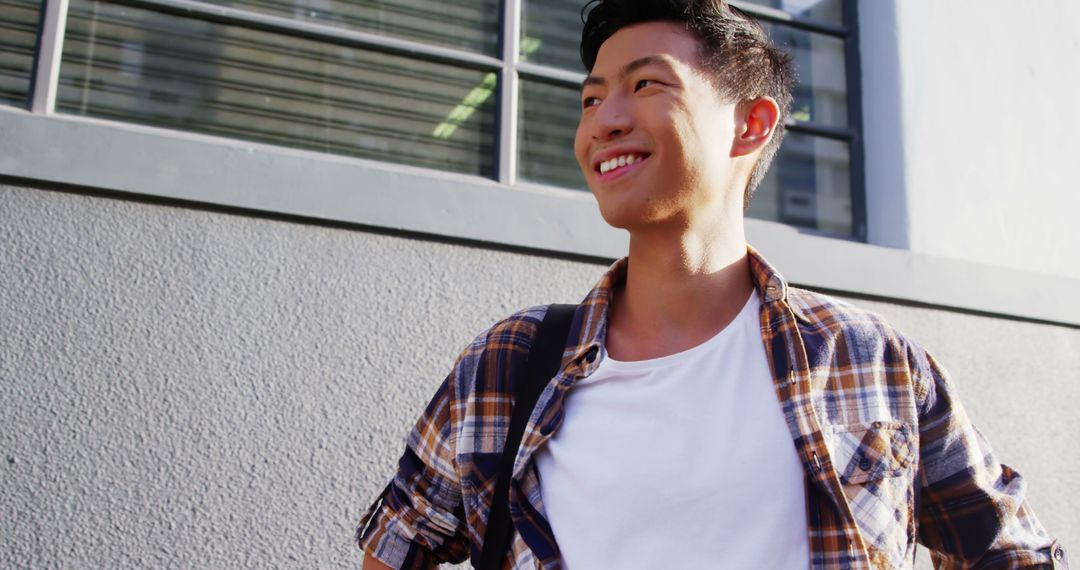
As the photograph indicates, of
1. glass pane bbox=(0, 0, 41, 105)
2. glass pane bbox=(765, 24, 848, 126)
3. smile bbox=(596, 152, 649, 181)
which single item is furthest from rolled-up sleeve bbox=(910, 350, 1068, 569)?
glass pane bbox=(0, 0, 41, 105)

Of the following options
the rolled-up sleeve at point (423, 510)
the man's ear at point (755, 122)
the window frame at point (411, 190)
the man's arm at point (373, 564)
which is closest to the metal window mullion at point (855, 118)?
the window frame at point (411, 190)

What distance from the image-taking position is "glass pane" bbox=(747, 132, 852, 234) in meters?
4.01

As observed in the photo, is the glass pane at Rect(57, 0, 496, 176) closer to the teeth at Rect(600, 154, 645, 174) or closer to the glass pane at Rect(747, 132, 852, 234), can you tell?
the glass pane at Rect(747, 132, 852, 234)

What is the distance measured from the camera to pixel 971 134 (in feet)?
13.1

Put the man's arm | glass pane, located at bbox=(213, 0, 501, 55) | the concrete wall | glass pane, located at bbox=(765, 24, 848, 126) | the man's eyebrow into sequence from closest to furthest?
the man's arm
the man's eyebrow
glass pane, located at bbox=(213, 0, 501, 55)
the concrete wall
glass pane, located at bbox=(765, 24, 848, 126)

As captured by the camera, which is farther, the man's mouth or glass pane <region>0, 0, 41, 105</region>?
glass pane <region>0, 0, 41, 105</region>

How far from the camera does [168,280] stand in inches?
110

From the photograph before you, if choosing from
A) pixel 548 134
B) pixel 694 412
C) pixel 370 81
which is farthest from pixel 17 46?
pixel 694 412

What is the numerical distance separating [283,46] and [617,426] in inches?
87.2

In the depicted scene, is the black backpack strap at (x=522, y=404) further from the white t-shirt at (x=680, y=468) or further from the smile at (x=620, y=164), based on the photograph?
the smile at (x=620, y=164)

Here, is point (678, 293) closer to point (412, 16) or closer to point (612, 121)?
point (612, 121)

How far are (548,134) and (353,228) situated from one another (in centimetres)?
100

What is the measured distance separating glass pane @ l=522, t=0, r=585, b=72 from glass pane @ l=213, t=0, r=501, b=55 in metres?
0.15

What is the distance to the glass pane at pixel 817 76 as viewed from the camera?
13.6ft
